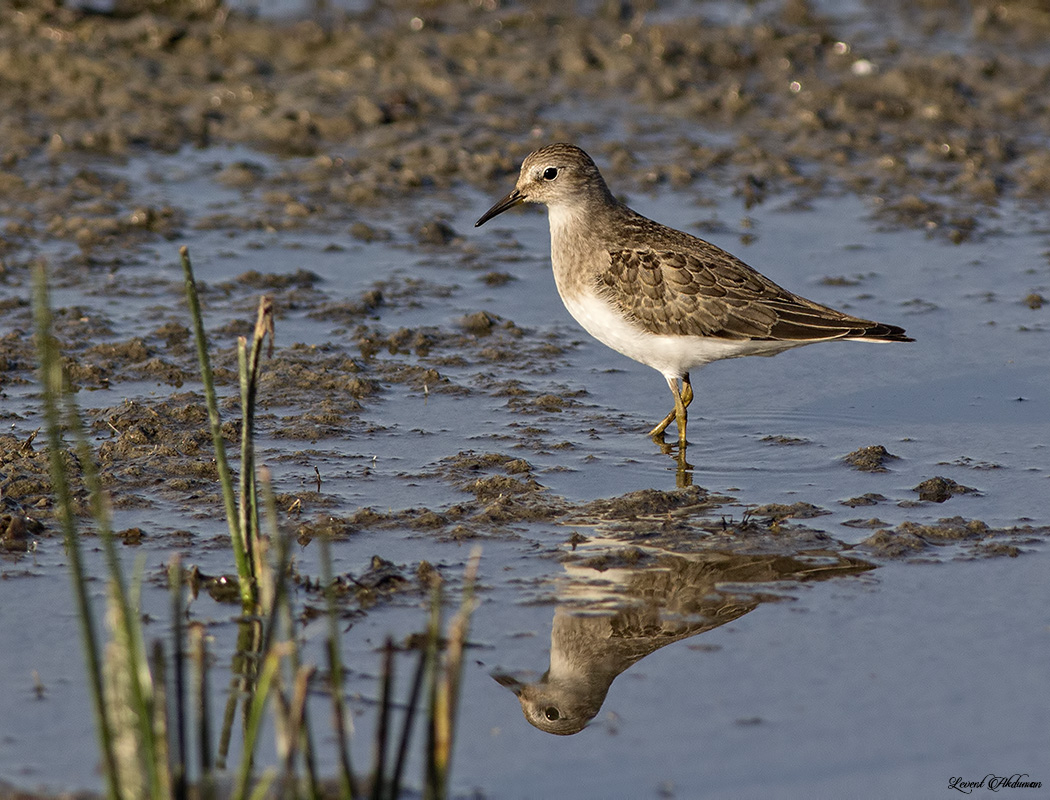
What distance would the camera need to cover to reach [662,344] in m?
7.36

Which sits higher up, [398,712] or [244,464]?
[244,464]

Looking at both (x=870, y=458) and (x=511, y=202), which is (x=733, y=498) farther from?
(x=511, y=202)

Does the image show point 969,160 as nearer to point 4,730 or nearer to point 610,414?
point 610,414

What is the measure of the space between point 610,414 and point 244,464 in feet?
10.7

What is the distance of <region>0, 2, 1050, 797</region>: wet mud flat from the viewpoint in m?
5.16

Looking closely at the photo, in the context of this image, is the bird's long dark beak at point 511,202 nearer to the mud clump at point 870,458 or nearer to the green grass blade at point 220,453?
the mud clump at point 870,458

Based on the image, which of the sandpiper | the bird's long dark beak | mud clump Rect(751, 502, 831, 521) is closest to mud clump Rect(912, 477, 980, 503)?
mud clump Rect(751, 502, 831, 521)

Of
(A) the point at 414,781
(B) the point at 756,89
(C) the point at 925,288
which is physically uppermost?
(B) the point at 756,89

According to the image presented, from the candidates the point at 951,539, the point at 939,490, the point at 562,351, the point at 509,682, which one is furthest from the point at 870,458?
the point at 509,682

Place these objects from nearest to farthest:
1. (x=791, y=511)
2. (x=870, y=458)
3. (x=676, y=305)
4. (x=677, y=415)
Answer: (x=791, y=511) < (x=870, y=458) < (x=676, y=305) < (x=677, y=415)

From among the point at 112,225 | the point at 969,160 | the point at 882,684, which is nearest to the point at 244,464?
the point at 882,684

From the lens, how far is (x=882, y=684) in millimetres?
4973

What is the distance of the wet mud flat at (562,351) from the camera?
5160mm

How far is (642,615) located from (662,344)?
2174 mm
